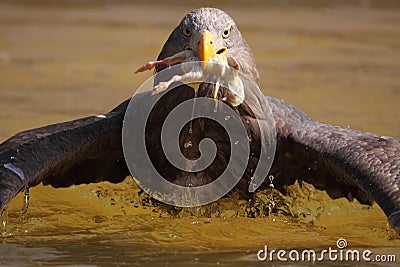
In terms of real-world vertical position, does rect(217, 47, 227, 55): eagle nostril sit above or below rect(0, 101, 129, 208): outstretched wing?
above

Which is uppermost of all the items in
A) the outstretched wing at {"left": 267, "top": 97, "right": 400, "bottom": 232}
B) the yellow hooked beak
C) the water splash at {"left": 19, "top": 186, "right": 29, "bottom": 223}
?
the yellow hooked beak

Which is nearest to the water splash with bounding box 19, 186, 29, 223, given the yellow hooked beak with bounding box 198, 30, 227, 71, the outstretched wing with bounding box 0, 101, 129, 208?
the outstretched wing with bounding box 0, 101, 129, 208

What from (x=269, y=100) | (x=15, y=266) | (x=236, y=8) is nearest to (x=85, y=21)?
(x=236, y=8)

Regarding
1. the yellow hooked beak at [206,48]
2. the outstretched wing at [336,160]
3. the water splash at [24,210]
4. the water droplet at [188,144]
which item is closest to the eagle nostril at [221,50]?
the yellow hooked beak at [206,48]

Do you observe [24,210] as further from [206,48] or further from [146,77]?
[146,77]

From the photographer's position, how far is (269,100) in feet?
20.8

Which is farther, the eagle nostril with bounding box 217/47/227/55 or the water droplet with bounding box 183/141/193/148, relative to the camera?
the water droplet with bounding box 183/141/193/148

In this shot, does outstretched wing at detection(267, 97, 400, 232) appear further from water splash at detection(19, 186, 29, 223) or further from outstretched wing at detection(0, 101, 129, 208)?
water splash at detection(19, 186, 29, 223)

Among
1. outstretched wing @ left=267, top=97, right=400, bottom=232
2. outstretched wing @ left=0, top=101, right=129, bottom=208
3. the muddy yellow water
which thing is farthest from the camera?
outstretched wing @ left=0, top=101, right=129, bottom=208

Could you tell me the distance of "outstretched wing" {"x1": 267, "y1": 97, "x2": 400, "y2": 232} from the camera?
5.46 metres

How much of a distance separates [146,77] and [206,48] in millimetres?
6205

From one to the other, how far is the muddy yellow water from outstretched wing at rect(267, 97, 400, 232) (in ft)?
0.75

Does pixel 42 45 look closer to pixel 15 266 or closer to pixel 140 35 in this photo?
pixel 140 35

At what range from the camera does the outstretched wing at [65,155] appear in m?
5.73
